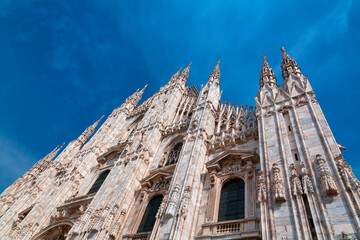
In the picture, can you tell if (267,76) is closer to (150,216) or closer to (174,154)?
(174,154)

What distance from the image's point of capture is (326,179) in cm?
879

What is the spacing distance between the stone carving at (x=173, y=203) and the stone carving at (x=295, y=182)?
5556 millimetres

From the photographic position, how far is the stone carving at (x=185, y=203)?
Answer: 11.5 metres

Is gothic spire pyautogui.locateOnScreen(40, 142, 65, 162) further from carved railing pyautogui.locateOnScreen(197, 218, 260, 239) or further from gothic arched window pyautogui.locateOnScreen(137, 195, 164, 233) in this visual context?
carved railing pyautogui.locateOnScreen(197, 218, 260, 239)

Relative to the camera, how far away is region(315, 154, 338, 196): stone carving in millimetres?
8491

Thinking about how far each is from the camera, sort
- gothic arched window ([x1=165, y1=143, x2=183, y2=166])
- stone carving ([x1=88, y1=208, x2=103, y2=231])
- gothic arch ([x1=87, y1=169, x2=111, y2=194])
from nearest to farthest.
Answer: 1. stone carving ([x1=88, y1=208, x2=103, y2=231])
2. gothic arched window ([x1=165, y1=143, x2=183, y2=166])
3. gothic arch ([x1=87, y1=169, x2=111, y2=194])

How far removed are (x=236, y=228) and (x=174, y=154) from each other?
29.5ft

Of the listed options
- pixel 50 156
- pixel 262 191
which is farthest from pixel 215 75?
pixel 50 156

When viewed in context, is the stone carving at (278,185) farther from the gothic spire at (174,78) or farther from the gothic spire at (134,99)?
the gothic spire at (134,99)

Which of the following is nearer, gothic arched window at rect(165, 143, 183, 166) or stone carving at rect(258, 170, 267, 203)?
stone carving at rect(258, 170, 267, 203)

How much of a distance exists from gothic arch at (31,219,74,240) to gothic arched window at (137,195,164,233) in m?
6.62

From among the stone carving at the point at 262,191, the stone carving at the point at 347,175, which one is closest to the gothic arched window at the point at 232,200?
the stone carving at the point at 262,191

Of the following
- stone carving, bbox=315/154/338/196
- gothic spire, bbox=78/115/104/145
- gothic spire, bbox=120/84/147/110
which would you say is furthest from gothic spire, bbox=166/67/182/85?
stone carving, bbox=315/154/338/196

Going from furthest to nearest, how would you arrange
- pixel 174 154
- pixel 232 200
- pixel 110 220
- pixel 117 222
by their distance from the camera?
pixel 174 154
pixel 117 222
pixel 110 220
pixel 232 200
